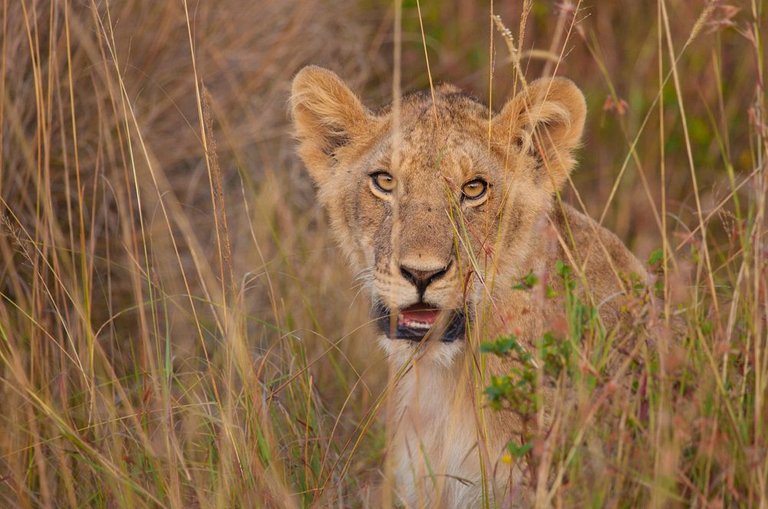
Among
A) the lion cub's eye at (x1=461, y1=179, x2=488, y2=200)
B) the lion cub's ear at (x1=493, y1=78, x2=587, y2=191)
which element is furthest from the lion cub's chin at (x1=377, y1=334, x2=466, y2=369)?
the lion cub's ear at (x1=493, y1=78, x2=587, y2=191)

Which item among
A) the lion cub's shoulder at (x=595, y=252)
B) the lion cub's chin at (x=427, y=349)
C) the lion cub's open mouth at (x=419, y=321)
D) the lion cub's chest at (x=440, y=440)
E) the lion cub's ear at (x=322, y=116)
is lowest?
the lion cub's chest at (x=440, y=440)

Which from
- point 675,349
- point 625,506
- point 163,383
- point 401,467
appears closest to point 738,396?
point 675,349

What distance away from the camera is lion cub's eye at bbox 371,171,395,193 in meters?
4.44

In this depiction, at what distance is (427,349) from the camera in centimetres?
390

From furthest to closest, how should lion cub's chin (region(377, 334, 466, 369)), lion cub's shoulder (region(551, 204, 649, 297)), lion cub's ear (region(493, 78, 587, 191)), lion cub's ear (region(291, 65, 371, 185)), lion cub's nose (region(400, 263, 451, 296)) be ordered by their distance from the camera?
lion cub's ear (region(291, 65, 371, 185)) < lion cub's shoulder (region(551, 204, 649, 297)) < lion cub's ear (region(493, 78, 587, 191)) < lion cub's chin (region(377, 334, 466, 369)) < lion cub's nose (region(400, 263, 451, 296))

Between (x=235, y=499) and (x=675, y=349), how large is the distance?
4.78 feet

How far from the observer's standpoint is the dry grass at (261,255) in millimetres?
3223

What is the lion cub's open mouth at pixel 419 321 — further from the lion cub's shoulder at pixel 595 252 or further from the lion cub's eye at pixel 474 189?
the lion cub's shoulder at pixel 595 252

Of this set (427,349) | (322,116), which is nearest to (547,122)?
(322,116)

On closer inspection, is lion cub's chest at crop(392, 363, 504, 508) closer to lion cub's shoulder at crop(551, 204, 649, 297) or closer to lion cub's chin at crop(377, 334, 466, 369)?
lion cub's chin at crop(377, 334, 466, 369)

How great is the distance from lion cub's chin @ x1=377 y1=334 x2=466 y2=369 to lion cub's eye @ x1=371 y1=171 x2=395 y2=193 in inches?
24.3

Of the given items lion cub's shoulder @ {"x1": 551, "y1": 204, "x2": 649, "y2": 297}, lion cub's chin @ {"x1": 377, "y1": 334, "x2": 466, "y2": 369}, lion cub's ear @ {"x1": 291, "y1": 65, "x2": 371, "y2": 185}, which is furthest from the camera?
lion cub's ear @ {"x1": 291, "y1": 65, "x2": 371, "y2": 185}

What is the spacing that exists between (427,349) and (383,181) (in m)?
0.85

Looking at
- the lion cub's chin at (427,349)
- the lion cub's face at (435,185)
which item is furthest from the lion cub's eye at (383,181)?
the lion cub's chin at (427,349)
